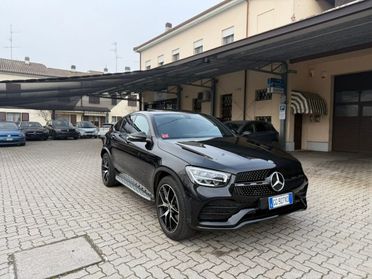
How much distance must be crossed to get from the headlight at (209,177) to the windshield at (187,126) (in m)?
1.12

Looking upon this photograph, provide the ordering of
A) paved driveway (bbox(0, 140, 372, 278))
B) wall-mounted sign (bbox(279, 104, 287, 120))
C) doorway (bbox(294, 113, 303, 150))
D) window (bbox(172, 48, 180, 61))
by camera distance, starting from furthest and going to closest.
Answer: window (bbox(172, 48, 180, 61)) → doorway (bbox(294, 113, 303, 150)) → wall-mounted sign (bbox(279, 104, 287, 120)) → paved driveway (bbox(0, 140, 372, 278))

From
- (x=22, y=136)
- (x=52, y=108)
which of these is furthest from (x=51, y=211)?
(x=52, y=108)

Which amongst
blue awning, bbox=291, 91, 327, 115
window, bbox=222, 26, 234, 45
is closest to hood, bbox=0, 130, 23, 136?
window, bbox=222, 26, 234, 45

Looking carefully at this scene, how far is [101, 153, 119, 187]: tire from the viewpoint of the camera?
564cm

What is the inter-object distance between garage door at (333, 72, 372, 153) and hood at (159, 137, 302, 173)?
32.6 feet

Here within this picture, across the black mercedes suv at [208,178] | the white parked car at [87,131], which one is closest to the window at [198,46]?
the white parked car at [87,131]

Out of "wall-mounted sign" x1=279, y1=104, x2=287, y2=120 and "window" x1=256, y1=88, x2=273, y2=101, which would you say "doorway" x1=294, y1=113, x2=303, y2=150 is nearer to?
"window" x1=256, y1=88, x2=273, y2=101

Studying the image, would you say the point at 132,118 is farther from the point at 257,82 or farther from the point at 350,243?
the point at 257,82

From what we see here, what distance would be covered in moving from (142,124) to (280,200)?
2484 millimetres

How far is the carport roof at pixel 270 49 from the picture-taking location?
652 cm

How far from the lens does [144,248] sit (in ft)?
10.4

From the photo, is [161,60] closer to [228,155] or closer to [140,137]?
[140,137]

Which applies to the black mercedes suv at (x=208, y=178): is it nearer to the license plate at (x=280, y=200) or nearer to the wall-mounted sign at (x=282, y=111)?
the license plate at (x=280, y=200)

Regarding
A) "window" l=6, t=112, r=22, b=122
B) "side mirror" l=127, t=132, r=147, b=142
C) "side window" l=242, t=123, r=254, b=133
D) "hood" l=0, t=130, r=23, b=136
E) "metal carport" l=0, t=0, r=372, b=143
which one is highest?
"metal carport" l=0, t=0, r=372, b=143
